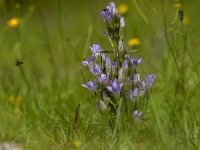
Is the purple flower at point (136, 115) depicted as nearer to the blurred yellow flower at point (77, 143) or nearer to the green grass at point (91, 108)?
the green grass at point (91, 108)

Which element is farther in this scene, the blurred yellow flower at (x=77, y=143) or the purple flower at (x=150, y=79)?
the purple flower at (x=150, y=79)

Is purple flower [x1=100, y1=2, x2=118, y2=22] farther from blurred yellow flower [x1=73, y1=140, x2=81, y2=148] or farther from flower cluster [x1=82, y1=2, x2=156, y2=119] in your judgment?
blurred yellow flower [x1=73, y1=140, x2=81, y2=148]

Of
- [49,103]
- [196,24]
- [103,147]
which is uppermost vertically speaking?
[196,24]

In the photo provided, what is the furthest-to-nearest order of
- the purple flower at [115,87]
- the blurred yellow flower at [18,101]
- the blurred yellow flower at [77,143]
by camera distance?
the blurred yellow flower at [18,101]
the purple flower at [115,87]
the blurred yellow flower at [77,143]

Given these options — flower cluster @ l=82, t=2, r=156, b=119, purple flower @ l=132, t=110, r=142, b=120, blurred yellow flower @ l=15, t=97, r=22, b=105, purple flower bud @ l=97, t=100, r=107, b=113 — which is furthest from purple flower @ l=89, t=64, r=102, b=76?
blurred yellow flower @ l=15, t=97, r=22, b=105

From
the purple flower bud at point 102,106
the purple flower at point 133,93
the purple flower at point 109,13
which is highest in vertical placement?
the purple flower at point 109,13

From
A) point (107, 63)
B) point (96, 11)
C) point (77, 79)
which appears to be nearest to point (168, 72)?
point (77, 79)

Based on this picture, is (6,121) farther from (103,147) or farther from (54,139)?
(103,147)

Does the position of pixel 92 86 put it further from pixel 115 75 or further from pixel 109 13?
pixel 109 13

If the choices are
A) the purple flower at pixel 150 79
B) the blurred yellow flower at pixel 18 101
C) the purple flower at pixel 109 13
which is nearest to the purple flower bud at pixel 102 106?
the purple flower at pixel 150 79
